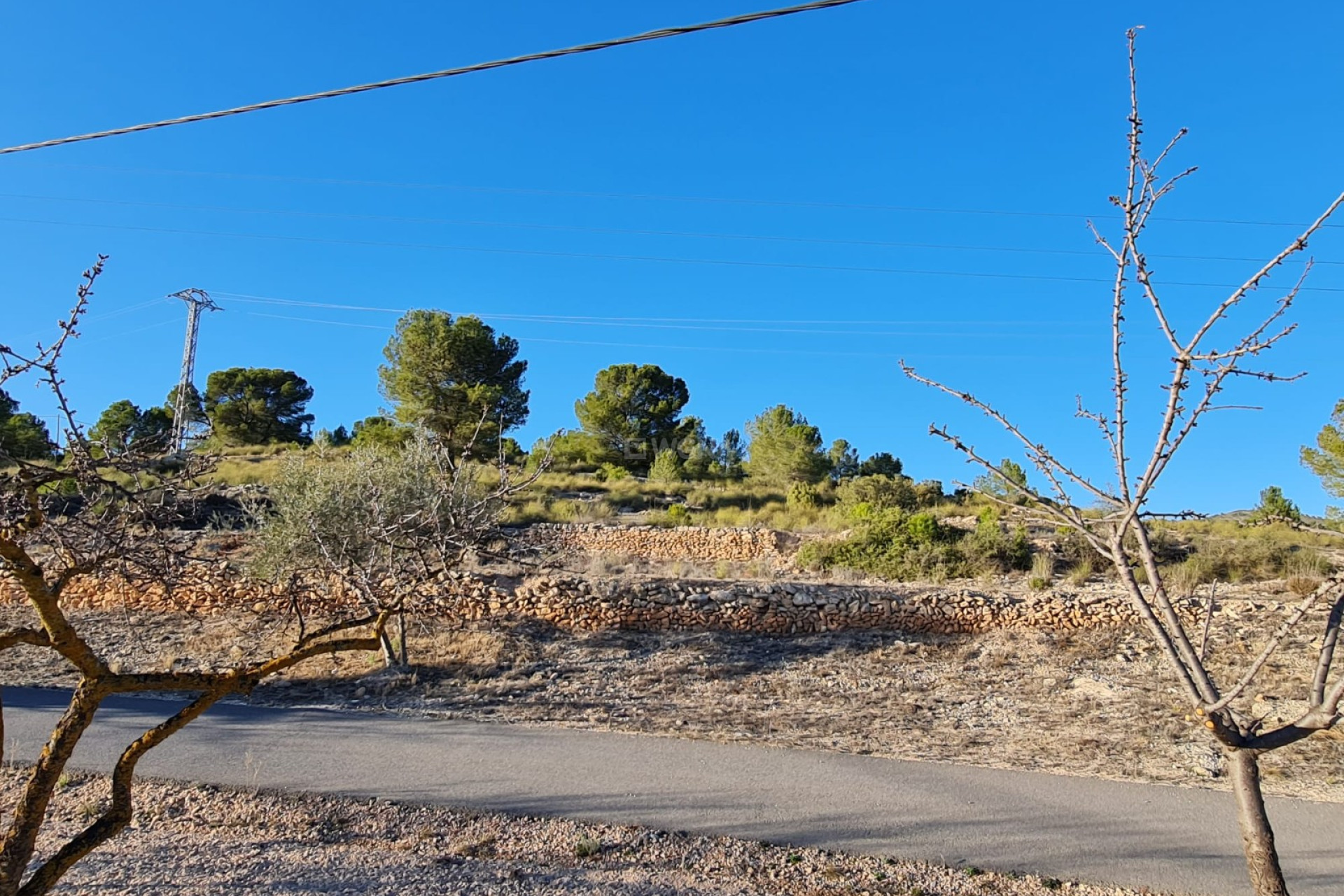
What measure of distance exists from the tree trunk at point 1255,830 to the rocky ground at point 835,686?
14.5 ft

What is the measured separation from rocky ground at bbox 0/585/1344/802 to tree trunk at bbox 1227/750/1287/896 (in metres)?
4.43

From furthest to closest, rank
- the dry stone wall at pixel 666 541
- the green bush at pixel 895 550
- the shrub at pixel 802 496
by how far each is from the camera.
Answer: the shrub at pixel 802 496 → the dry stone wall at pixel 666 541 → the green bush at pixel 895 550

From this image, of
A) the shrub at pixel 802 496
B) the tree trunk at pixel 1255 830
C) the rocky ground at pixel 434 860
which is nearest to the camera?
the tree trunk at pixel 1255 830

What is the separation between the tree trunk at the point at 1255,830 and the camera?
3.35 metres

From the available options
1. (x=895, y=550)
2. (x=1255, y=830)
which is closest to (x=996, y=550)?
(x=895, y=550)

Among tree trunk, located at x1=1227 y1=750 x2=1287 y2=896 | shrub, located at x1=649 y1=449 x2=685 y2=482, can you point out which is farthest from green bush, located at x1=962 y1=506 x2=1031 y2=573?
shrub, located at x1=649 y1=449 x2=685 y2=482

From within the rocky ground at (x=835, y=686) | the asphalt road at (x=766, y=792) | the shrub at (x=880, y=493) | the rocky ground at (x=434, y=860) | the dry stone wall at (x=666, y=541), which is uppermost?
the shrub at (x=880, y=493)

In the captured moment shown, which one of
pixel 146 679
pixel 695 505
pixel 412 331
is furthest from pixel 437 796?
pixel 412 331

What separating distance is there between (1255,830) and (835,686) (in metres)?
8.05

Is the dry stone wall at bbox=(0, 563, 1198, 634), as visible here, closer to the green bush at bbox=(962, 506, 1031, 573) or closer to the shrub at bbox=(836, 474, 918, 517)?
the green bush at bbox=(962, 506, 1031, 573)

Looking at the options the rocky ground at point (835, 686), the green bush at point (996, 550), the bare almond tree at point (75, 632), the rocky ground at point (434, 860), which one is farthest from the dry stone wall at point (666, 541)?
the bare almond tree at point (75, 632)

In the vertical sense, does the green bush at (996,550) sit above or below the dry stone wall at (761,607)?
above

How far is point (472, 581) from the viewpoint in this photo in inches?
573

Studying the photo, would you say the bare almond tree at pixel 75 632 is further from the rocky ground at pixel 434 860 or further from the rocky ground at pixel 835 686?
the rocky ground at pixel 835 686
